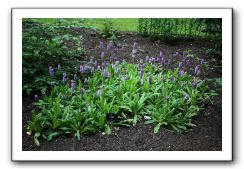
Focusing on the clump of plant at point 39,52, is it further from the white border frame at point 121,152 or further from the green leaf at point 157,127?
the green leaf at point 157,127

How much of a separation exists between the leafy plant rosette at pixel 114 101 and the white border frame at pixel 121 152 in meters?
0.19

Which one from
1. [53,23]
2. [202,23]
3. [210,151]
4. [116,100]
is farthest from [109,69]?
[210,151]

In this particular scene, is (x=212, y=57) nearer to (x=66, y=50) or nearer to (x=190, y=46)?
(x=190, y=46)

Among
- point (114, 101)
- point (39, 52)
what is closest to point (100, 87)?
point (114, 101)

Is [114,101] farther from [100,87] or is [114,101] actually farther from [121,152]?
[121,152]

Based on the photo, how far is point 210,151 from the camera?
4297 millimetres

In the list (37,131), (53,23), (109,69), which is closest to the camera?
(37,131)

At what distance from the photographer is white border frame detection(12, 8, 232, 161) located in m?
4.26

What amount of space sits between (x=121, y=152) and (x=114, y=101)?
0.58m

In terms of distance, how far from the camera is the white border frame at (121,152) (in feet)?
14.0

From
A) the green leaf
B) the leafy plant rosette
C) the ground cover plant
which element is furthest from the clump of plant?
the green leaf

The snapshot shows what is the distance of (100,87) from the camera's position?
15.4ft

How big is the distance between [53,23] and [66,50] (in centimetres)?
59

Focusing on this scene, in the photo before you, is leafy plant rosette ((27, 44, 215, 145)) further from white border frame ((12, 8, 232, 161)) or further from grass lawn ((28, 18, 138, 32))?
grass lawn ((28, 18, 138, 32))
